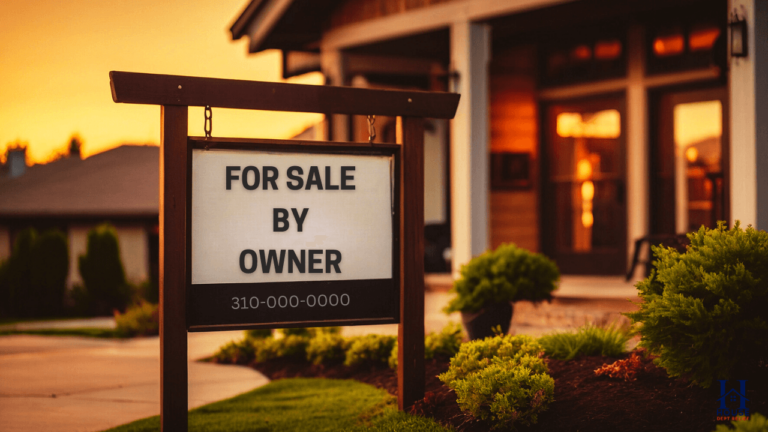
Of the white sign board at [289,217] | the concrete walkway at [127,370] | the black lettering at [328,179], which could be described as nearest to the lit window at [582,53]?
the concrete walkway at [127,370]

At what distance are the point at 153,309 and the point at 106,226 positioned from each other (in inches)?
317

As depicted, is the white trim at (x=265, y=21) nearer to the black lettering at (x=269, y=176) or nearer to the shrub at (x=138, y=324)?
the shrub at (x=138, y=324)

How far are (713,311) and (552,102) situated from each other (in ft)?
25.9

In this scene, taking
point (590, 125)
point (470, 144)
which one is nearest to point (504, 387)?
point (470, 144)

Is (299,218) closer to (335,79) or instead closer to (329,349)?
(329,349)

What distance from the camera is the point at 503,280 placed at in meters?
6.32

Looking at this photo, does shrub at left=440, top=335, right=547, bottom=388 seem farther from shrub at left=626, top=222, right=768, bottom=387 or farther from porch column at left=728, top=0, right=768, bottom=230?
porch column at left=728, top=0, right=768, bottom=230

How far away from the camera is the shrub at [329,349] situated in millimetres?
6934

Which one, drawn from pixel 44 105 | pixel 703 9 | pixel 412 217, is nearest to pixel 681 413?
pixel 412 217

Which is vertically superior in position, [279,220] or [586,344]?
[279,220]

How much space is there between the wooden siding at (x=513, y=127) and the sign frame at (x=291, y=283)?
687cm

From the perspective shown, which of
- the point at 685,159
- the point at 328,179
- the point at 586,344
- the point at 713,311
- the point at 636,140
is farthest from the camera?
the point at 636,140

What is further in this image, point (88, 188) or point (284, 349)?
point (88, 188)

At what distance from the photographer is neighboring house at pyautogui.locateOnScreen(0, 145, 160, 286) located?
24.0 m
